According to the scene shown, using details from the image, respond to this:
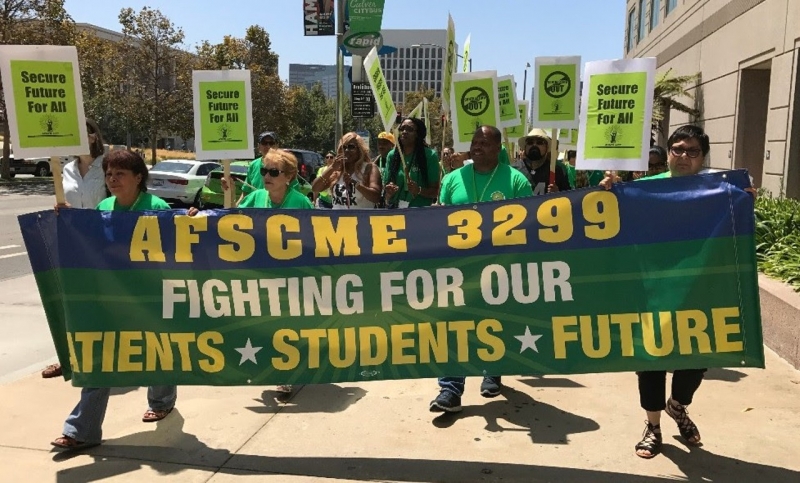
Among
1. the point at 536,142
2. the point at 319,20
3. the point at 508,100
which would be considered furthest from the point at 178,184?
the point at 536,142

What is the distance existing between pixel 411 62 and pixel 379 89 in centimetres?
9294

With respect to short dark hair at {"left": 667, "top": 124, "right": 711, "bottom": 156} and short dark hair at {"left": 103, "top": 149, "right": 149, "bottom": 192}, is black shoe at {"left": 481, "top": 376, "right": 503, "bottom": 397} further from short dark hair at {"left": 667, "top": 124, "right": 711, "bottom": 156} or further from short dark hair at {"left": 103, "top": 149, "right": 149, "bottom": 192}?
short dark hair at {"left": 103, "top": 149, "right": 149, "bottom": 192}

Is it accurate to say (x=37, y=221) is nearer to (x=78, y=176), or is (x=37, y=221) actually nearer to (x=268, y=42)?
(x=78, y=176)

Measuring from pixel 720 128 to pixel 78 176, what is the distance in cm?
1441

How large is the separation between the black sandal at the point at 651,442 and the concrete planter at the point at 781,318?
2134mm

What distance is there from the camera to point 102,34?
258 feet

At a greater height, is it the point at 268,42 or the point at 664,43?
the point at 268,42

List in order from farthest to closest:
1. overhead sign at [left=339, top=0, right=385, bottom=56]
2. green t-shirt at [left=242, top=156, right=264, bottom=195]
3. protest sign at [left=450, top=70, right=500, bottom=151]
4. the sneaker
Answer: overhead sign at [left=339, top=0, right=385, bottom=56], green t-shirt at [left=242, top=156, right=264, bottom=195], protest sign at [left=450, top=70, right=500, bottom=151], the sneaker

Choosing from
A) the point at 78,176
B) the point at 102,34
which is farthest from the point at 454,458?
the point at 102,34

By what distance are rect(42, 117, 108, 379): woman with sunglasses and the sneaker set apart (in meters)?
2.77

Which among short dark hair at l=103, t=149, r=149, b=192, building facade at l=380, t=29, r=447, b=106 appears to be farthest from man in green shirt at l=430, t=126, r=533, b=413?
building facade at l=380, t=29, r=447, b=106

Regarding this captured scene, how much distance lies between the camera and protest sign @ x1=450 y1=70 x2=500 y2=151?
5.71m

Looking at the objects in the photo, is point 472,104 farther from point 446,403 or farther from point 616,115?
point 446,403

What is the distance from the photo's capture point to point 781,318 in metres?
5.55
